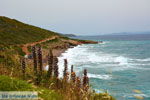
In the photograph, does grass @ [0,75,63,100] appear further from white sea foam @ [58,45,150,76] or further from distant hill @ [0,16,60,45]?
distant hill @ [0,16,60,45]

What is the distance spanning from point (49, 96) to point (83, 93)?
938 millimetres

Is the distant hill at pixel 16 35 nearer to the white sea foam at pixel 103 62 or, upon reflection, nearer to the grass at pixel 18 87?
the white sea foam at pixel 103 62

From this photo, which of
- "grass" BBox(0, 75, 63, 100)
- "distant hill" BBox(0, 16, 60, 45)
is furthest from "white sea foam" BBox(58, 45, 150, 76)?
"grass" BBox(0, 75, 63, 100)

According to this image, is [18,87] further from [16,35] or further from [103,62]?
[16,35]

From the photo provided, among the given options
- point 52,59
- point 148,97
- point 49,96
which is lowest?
point 148,97

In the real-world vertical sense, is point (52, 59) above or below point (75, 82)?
above

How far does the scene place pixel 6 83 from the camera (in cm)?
667

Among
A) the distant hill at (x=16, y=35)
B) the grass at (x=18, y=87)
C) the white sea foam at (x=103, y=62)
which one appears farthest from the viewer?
the distant hill at (x=16, y=35)

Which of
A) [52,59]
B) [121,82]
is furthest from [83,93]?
[121,82]

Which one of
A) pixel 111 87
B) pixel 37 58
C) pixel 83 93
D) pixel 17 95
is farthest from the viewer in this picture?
pixel 111 87

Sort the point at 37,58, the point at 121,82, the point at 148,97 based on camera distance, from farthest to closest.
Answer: the point at 121,82 < the point at 148,97 < the point at 37,58

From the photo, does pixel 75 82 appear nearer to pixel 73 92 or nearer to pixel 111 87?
pixel 73 92

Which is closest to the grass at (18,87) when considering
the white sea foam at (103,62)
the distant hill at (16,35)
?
the white sea foam at (103,62)

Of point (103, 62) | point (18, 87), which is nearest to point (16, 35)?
point (103, 62)
